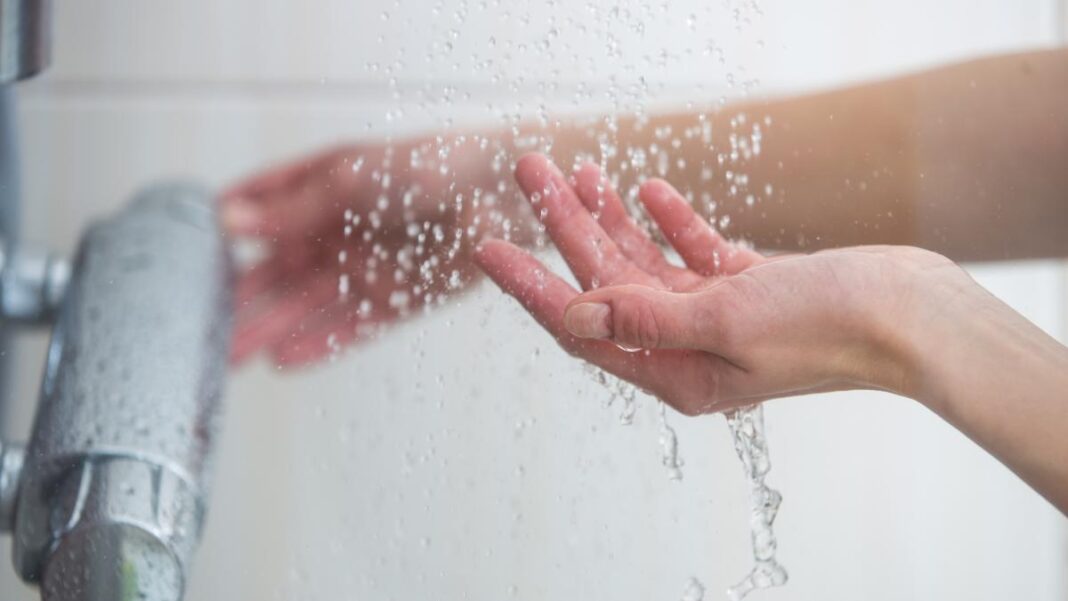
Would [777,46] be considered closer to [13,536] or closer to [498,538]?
[498,538]

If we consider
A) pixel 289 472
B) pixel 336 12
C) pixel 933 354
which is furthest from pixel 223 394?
pixel 933 354

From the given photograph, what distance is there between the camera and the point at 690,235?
1.49 feet

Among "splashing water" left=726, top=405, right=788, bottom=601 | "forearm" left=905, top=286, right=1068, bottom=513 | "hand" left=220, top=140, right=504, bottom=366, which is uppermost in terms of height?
"hand" left=220, top=140, right=504, bottom=366

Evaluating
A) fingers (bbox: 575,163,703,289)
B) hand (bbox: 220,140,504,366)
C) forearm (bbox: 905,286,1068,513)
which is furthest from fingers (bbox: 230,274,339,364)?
forearm (bbox: 905,286,1068,513)

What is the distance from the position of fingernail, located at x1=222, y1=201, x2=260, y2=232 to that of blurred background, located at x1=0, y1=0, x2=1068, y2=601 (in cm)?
1

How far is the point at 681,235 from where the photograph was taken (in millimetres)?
455

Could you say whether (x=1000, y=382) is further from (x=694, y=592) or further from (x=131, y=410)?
(x=131, y=410)

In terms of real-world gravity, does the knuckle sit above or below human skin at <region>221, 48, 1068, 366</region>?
below

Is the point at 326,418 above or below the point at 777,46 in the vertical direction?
below

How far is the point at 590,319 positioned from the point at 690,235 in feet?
0.33

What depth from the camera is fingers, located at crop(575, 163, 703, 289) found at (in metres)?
0.43

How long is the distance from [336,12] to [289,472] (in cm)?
17

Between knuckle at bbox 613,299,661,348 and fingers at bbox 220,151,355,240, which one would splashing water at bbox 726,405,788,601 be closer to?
knuckle at bbox 613,299,661,348

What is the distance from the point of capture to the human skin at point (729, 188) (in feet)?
1.32
